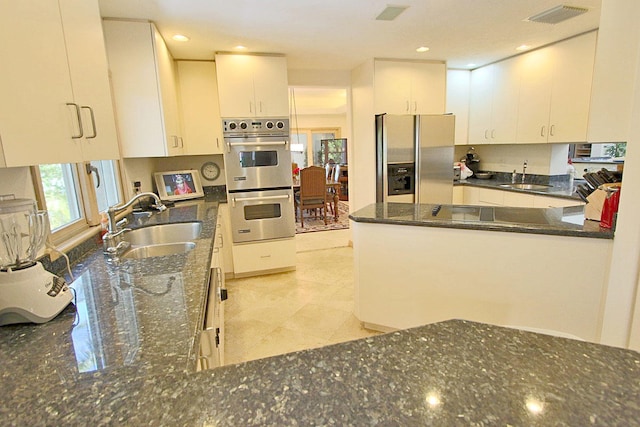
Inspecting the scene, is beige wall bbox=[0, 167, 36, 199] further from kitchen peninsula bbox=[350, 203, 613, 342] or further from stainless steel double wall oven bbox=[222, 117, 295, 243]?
stainless steel double wall oven bbox=[222, 117, 295, 243]

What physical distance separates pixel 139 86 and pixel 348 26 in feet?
5.61

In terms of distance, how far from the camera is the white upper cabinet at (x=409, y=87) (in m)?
3.59

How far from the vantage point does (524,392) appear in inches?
21.9

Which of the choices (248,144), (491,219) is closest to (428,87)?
(248,144)

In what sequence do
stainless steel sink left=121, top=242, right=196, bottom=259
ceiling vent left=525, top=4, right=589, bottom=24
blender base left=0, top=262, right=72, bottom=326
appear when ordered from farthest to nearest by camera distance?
1. ceiling vent left=525, top=4, right=589, bottom=24
2. stainless steel sink left=121, top=242, right=196, bottom=259
3. blender base left=0, top=262, right=72, bottom=326

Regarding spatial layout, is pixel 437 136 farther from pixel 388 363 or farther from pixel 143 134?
pixel 388 363

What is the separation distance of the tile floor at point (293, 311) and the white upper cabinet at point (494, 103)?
7.72 ft

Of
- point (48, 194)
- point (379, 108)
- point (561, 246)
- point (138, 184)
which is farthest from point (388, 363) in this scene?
point (379, 108)

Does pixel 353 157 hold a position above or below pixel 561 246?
above

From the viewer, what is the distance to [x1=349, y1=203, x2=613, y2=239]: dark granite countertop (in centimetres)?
166

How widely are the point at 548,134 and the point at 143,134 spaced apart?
388 centimetres

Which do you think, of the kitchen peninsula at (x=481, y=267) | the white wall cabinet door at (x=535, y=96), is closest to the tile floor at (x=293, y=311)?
the kitchen peninsula at (x=481, y=267)

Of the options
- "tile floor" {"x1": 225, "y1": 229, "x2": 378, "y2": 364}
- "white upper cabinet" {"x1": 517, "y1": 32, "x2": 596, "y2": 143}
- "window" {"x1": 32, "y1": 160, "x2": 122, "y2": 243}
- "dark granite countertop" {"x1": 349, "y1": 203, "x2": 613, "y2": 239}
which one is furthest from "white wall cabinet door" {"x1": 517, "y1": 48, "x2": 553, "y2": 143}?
"window" {"x1": 32, "y1": 160, "x2": 122, "y2": 243}

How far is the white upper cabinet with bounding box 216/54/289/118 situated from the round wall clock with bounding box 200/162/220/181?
0.77 m
